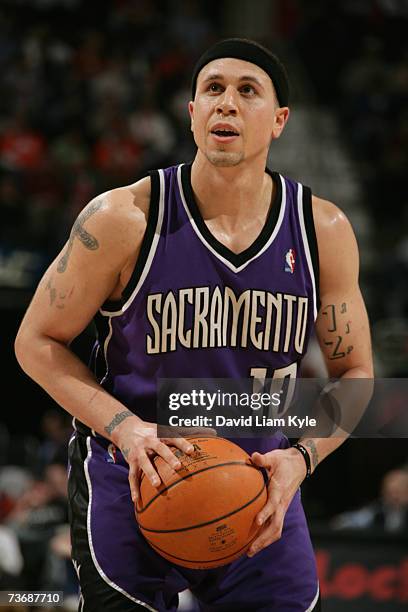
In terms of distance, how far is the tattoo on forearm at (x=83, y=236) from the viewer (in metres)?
3.22

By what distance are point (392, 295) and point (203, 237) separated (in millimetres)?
7276

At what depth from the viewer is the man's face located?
10.8 ft

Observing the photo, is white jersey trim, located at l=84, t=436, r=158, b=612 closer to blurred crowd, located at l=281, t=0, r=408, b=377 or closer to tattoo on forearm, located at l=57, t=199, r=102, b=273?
tattoo on forearm, located at l=57, t=199, r=102, b=273

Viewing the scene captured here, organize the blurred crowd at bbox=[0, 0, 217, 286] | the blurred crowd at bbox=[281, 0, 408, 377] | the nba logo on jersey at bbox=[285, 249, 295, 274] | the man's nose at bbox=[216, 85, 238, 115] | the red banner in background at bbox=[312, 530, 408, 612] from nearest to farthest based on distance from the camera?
the man's nose at bbox=[216, 85, 238, 115] → the nba logo on jersey at bbox=[285, 249, 295, 274] → the red banner in background at bbox=[312, 530, 408, 612] → the blurred crowd at bbox=[0, 0, 217, 286] → the blurred crowd at bbox=[281, 0, 408, 377]

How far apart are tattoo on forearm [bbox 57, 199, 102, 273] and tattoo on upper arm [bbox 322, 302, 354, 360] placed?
33.6 inches

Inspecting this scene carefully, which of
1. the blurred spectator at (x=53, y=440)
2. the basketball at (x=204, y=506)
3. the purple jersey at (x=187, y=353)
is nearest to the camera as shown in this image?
the basketball at (x=204, y=506)

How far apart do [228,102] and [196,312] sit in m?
0.68

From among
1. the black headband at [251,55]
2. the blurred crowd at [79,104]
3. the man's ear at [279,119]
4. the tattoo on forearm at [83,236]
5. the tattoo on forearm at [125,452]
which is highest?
the blurred crowd at [79,104]

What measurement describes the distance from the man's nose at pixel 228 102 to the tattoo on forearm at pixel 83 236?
0.49 m

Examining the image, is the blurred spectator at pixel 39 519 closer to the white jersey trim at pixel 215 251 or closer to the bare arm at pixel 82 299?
the bare arm at pixel 82 299

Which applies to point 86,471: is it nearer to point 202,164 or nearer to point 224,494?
point 224,494

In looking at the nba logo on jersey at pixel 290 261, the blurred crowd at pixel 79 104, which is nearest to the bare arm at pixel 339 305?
the nba logo on jersey at pixel 290 261

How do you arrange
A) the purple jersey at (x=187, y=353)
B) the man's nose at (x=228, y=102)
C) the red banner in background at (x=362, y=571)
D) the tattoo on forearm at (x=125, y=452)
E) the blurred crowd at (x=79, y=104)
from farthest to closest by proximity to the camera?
the blurred crowd at (x=79, y=104) < the red banner in background at (x=362, y=571) < the man's nose at (x=228, y=102) < the purple jersey at (x=187, y=353) < the tattoo on forearm at (x=125, y=452)

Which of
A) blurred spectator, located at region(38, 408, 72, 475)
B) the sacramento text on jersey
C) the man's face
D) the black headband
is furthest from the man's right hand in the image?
blurred spectator, located at region(38, 408, 72, 475)
